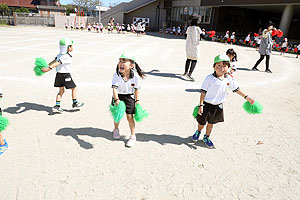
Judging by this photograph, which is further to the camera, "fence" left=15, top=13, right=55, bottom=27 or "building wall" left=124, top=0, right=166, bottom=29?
"building wall" left=124, top=0, right=166, bottom=29

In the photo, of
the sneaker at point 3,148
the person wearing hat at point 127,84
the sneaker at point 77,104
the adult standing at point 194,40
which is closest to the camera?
the person wearing hat at point 127,84

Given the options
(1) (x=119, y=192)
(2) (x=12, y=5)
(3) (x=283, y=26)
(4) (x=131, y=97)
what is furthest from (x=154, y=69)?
(2) (x=12, y=5)

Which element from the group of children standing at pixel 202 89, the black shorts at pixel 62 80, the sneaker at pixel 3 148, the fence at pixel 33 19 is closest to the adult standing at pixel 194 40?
the group of children standing at pixel 202 89

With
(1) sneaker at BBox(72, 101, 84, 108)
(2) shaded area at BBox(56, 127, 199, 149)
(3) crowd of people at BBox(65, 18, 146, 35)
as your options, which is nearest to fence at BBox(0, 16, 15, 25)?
(3) crowd of people at BBox(65, 18, 146, 35)

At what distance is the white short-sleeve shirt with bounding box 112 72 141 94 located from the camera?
128 inches

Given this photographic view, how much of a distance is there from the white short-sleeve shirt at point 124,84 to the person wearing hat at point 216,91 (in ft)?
3.47

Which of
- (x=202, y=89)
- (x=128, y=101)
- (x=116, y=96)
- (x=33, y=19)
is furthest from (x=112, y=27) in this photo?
(x=202, y=89)

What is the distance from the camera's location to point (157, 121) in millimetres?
4527

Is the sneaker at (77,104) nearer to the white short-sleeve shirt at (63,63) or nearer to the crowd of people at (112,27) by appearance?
the white short-sleeve shirt at (63,63)

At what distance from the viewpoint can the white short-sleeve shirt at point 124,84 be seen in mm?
3264

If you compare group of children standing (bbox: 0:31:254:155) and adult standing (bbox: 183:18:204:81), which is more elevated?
adult standing (bbox: 183:18:204:81)

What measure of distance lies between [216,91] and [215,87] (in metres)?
0.07

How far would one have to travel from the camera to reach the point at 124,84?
10.8 feet

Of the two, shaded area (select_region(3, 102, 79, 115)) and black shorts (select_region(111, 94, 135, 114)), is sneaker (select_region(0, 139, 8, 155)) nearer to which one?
shaded area (select_region(3, 102, 79, 115))
